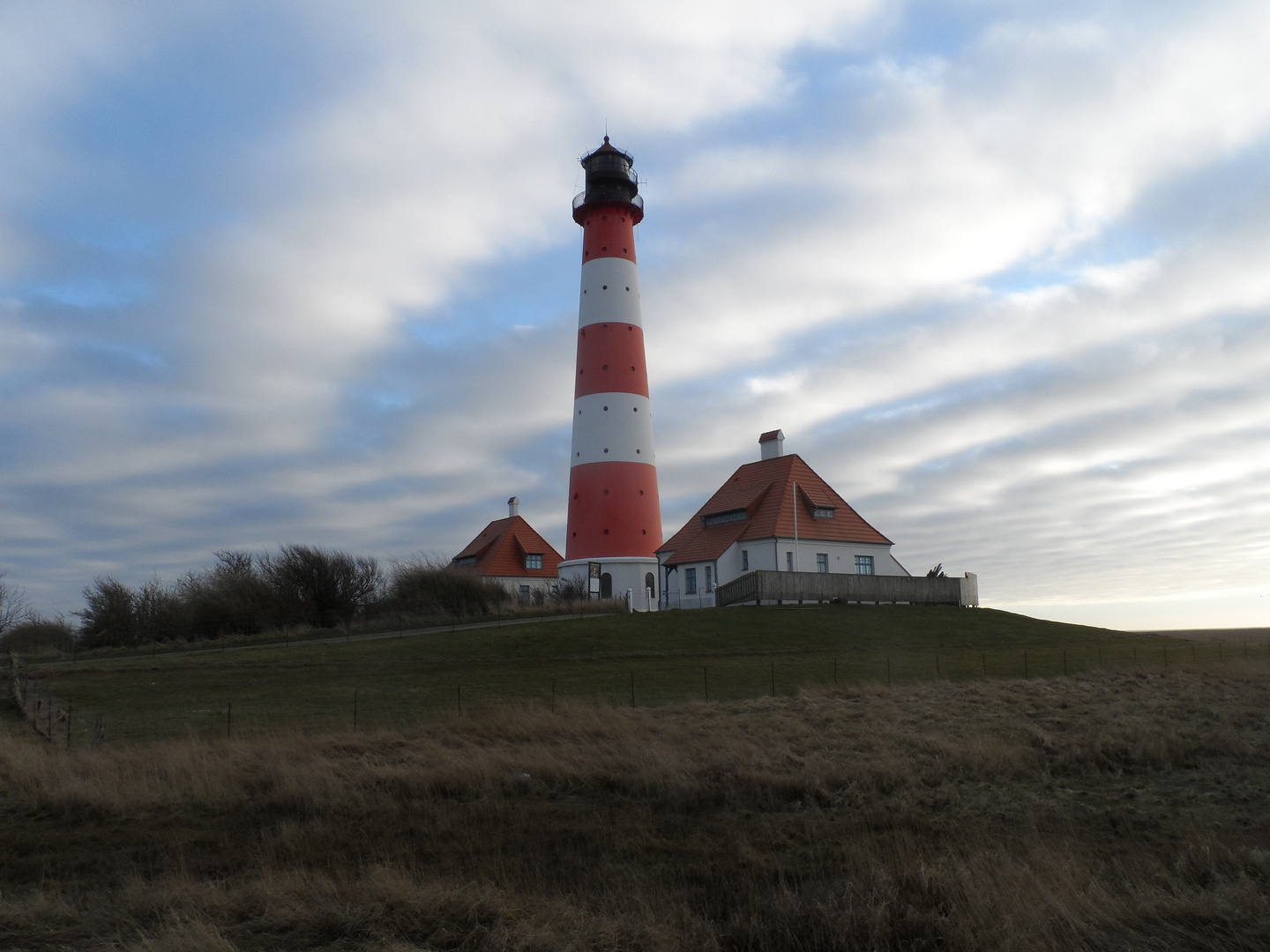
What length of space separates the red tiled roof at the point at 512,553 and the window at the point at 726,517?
1527cm

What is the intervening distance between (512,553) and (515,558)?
405 mm

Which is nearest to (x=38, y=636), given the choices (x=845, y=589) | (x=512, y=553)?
(x=512, y=553)

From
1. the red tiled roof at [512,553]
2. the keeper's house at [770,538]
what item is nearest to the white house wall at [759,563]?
the keeper's house at [770,538]

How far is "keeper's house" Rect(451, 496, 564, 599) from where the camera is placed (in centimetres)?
5519

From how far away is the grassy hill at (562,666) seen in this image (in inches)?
710

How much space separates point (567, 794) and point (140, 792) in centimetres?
532

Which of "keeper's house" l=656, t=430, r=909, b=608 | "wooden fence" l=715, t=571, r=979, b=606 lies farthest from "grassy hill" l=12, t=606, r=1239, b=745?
"keeper's house" l=656, t=430, r=909, b=608

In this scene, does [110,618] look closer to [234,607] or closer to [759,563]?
[234,607]

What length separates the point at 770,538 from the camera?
39.4 m

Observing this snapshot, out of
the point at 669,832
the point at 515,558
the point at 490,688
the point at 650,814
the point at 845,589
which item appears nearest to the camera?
the point at 669,832

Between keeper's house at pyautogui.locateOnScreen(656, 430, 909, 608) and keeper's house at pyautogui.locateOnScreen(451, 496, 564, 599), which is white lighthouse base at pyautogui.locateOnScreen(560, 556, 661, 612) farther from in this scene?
keeper's house at pyautogui.locateOnScreen(451, 496, 564, 599)

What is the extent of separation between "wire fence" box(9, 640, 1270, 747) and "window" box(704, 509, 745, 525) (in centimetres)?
1471

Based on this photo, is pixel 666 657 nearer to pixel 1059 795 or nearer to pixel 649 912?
pixel 1059 795

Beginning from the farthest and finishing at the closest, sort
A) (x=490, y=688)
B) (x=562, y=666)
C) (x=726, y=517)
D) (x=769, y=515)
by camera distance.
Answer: (x=726, y=517)
(x=769, y=515)
(x=562, y=666)
(x=490, y=688)
